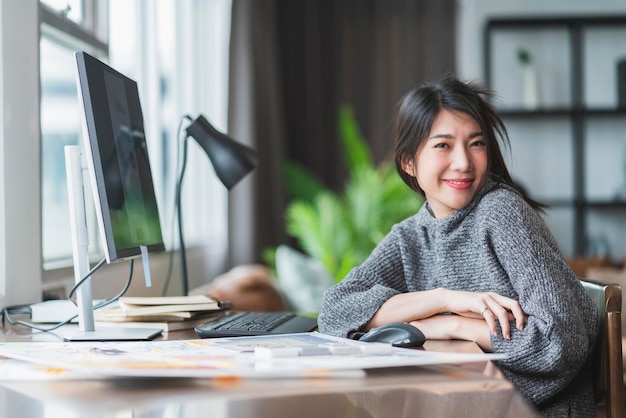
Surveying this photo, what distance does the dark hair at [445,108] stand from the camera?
5.32ft

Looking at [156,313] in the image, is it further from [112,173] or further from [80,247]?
[112,173]

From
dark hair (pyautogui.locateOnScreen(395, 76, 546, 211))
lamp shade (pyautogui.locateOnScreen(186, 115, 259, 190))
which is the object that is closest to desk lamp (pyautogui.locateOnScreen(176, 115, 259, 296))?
lamp shade (pyautogui.locateOnScreen(186, 115, 259, 190))

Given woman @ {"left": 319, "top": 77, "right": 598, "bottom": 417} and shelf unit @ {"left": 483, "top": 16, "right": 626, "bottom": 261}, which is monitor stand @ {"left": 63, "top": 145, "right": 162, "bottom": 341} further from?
shelf unit @ {"left": 483, "top": 16, "right": 626, "bottom": 261}

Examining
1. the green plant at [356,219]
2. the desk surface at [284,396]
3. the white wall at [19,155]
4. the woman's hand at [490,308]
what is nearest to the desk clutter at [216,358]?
the desk surface at [284,396]

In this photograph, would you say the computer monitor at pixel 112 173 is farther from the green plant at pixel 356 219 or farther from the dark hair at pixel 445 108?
the green plant at pixel 356 219

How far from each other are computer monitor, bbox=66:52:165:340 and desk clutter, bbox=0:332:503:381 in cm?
23

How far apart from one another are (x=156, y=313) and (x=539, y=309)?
74 cm

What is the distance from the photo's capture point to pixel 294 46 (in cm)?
652

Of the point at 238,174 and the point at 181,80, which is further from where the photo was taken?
the point at 181,80

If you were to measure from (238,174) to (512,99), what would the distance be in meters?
4.16

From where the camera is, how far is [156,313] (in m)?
1.69

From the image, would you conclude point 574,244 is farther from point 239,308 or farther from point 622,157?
point 239,308

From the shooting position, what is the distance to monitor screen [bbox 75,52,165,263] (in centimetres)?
141

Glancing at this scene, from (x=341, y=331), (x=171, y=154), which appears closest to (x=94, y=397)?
(x=341, y=331)
